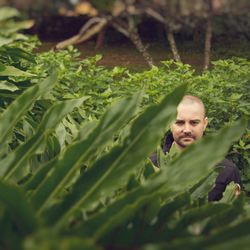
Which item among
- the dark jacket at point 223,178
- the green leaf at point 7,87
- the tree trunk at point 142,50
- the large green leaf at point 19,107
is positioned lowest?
the large green leaf at point 19,107

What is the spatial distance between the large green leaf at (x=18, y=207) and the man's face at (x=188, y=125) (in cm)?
306

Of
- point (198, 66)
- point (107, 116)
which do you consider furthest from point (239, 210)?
point (198, 66)

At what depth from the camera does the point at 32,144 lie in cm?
160

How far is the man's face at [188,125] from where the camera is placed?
13.8 feet

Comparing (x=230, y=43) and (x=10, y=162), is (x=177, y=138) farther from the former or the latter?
(x=230, y=43)

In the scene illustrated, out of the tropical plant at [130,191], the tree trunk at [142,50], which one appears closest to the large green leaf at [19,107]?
the tropical plant at [130,191]

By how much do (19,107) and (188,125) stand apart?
8.89 feet

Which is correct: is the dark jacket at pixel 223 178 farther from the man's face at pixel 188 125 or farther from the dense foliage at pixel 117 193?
the dense foliage at pixel 117 193

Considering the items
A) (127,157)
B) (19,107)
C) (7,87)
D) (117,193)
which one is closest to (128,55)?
(7,87)

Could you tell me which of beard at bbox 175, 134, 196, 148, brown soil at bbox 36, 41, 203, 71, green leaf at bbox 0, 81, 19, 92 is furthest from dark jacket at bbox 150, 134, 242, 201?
brown soil at bbox 36, 41, 203, 71

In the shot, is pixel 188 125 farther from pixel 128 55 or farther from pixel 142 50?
pixel 128 55

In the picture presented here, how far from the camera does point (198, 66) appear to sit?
1667 centimetres

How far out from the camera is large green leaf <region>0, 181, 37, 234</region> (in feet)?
3.64

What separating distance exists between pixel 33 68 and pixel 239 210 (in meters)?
4.25
